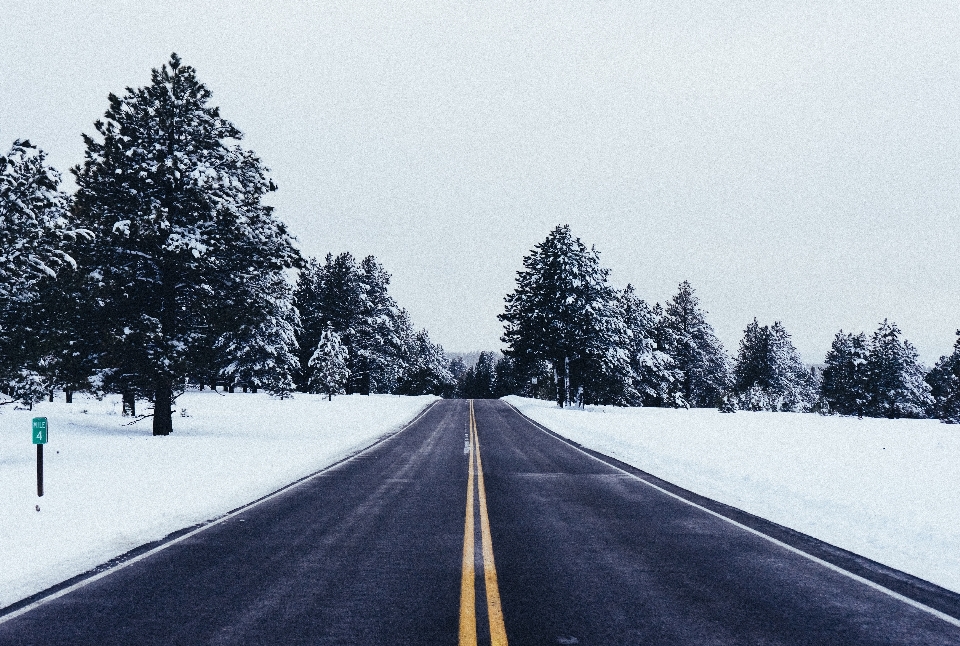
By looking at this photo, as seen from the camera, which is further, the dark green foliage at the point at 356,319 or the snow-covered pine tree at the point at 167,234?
the dark green foliage at the point at 356,319

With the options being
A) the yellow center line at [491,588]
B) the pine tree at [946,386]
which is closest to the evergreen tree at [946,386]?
the pine tree at [946,386]

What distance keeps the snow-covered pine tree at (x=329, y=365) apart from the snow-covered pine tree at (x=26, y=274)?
35796 mm

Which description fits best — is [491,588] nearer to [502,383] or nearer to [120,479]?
[120,479]

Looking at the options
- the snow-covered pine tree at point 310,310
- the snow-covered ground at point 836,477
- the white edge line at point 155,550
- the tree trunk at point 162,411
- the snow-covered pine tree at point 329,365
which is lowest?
the snow-covered ground at point 836,477

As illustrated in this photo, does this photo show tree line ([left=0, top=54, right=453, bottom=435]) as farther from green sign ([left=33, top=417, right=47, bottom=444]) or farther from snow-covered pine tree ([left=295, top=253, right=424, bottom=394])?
snow-covered pine tree ([left=295, top=253, right=424, bottom=394])

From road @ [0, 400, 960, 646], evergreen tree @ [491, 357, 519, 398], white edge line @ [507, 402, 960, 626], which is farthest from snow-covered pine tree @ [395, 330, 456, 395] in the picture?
road @ [0, 400, 960, 646]

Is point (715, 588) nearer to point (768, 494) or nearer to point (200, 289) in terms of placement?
point (768, 494)

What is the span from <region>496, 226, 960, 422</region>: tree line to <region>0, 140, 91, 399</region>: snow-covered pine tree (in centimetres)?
3554

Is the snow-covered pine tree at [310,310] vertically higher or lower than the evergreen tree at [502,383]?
higher

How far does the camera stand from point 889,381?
207 feet

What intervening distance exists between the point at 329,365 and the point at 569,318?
2163 cm

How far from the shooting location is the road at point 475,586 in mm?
4953

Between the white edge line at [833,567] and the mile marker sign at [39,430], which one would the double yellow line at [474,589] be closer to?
the white edge line at [833,567]

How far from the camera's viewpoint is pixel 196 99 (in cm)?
2189
